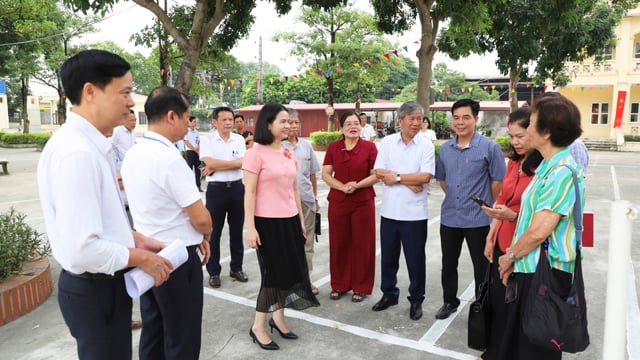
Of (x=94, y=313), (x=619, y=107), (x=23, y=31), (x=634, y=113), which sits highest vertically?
(x=23, y=31)

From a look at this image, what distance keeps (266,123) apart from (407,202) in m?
1.43

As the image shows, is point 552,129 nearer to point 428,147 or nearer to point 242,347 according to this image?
point 428,147

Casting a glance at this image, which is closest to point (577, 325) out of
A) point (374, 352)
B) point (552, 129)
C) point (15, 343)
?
point (552, 129)

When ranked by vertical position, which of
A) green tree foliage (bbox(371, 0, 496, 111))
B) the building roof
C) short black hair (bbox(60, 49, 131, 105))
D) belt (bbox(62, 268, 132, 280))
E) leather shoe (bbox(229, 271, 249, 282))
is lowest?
leather shoe (bbox(229, 271, 249, 282))

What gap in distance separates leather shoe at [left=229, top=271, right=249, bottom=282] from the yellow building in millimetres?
26902

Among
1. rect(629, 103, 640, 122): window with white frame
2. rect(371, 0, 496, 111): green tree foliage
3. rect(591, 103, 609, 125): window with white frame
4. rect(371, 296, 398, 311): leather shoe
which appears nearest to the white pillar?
rect(371, 296, 398, 311): leather shoe

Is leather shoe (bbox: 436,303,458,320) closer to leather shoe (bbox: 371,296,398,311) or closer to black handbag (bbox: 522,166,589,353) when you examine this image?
leather shoe (bbox: 371,296,398,311)

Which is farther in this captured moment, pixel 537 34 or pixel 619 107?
pixel 619 107

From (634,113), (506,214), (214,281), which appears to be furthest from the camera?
(634,113)

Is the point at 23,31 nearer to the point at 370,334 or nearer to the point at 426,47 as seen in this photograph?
the point at 426,47

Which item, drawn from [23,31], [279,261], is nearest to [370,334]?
[279,261]

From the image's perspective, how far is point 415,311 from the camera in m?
3.94

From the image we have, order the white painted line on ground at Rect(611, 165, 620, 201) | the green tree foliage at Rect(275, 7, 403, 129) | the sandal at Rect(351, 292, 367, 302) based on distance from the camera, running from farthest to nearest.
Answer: the green tree foliage at Rect(275, 7, 403, 129)
the white painted line on ground at Rect(611, 165, 620, 201)
the sandal at Rect(351, 292, 367, 302)

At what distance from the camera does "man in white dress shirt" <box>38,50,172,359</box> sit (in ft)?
5.32
